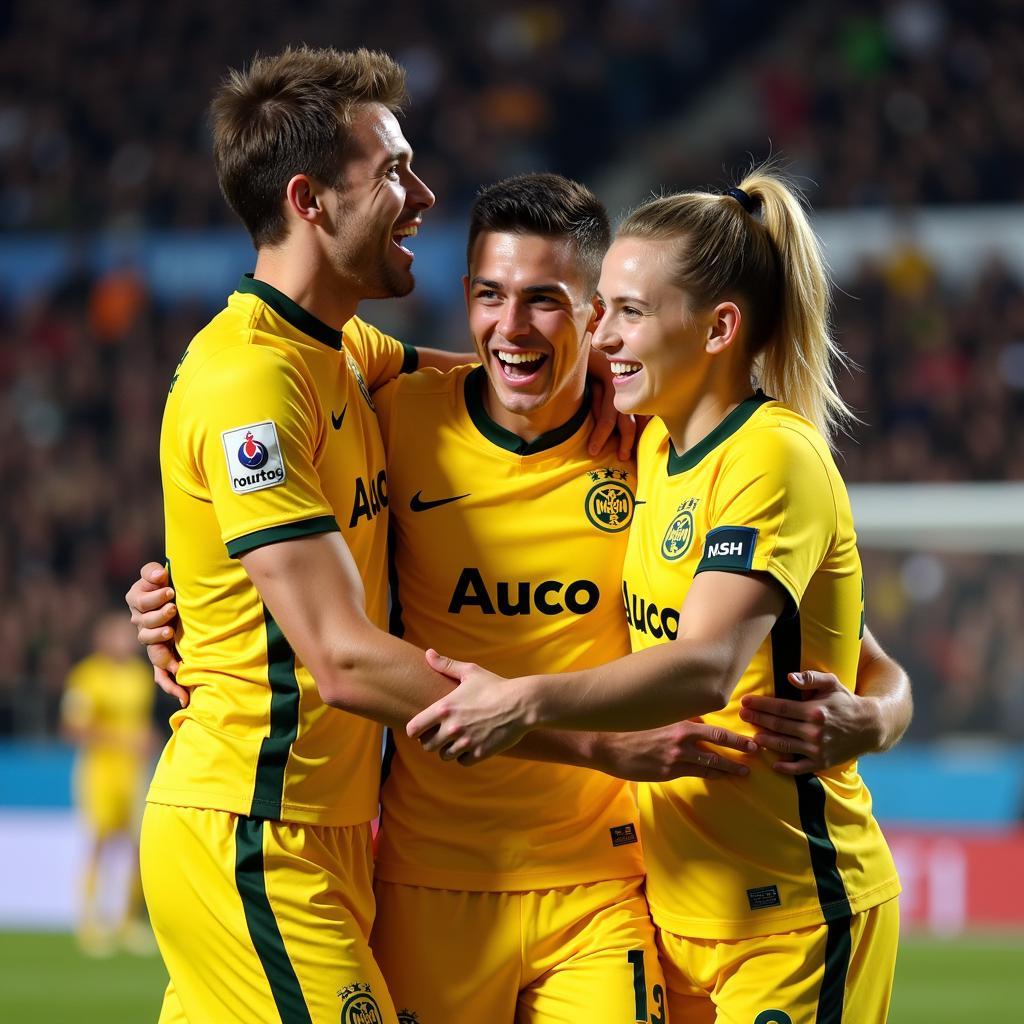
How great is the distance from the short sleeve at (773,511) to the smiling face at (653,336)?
22cm

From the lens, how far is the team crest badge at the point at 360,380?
3.63 m

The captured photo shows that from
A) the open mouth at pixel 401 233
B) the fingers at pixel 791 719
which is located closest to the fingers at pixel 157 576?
the open mouth at pixel 401 233

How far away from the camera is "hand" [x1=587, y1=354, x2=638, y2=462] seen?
376cm

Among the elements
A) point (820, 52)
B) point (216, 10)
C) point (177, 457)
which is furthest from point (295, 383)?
point (216, 10)

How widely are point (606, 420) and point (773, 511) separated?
74 centimetres

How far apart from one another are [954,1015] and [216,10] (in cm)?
1351

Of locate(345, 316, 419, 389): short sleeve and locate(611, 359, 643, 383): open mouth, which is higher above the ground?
locate(345, 316, 419, 389): short sleeve

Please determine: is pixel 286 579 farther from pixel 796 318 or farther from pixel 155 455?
pixel 155 455

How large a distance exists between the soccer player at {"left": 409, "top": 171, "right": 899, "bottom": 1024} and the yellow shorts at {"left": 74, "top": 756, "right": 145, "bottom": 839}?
28.1 ft

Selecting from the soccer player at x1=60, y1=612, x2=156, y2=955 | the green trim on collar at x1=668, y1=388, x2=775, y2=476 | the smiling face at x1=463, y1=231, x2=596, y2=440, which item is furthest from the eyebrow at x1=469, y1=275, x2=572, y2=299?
A: the soccer player at x1=60, y1=612, x2=156, y2=955

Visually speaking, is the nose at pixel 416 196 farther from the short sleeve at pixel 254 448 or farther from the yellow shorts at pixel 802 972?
the yellow shorts at pixel 802 972

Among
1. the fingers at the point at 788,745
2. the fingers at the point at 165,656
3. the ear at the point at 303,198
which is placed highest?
the ear at the point at 303,198

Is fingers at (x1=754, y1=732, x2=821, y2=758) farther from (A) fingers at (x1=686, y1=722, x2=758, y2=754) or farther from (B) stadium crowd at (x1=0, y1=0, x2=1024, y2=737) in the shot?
(B) stadium crowd at (x1=0, y1=0, x2=1024, y2=737)

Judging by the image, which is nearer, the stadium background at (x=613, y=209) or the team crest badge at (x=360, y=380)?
the team crest badge at (x=360, y=380)
